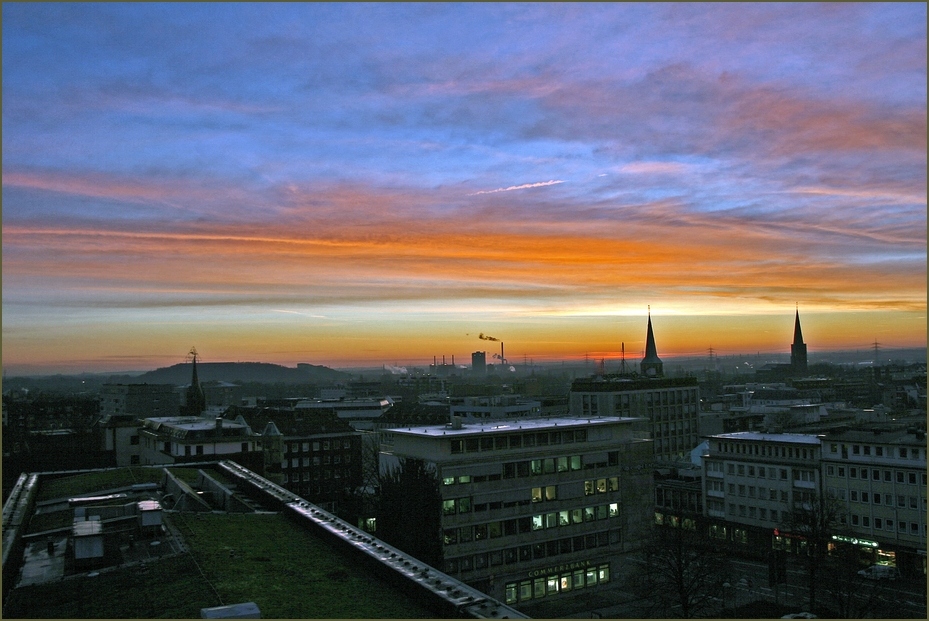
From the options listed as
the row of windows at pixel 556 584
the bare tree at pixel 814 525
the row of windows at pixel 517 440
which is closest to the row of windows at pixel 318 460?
the row of windows at pixel 517 440

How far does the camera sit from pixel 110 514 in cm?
2831

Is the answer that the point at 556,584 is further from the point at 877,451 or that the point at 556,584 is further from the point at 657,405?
the point at 657,405

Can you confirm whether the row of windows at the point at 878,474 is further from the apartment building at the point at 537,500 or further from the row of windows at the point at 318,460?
the row of windows at the point at 318,460

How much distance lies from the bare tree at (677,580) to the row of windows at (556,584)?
3185 millimetres

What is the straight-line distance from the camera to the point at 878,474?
66875 mm

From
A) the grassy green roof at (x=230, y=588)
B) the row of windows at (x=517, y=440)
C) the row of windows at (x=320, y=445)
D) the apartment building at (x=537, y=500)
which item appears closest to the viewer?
the grassy green roof at (x=230, y=588)

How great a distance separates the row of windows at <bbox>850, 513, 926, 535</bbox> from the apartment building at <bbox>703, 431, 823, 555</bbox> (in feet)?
13.0

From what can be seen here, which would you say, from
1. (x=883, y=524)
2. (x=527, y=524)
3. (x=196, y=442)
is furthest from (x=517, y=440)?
(x=883, y=524)

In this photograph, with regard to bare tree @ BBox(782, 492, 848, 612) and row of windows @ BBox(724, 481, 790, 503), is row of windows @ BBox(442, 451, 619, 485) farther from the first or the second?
row of windows @ BBox(724, 481, 790, 503)

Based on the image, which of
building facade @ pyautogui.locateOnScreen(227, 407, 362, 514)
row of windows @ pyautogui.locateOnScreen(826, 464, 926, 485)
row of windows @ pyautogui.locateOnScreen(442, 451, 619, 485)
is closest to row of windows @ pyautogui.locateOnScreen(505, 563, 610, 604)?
row of windows @ pyautogui.locateOnScreen(442, 451, 619, 485)

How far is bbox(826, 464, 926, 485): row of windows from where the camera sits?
212ft

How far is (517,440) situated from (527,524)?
6292 millimetres

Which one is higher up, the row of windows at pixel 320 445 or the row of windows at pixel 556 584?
the row of windows at pixel 320 445

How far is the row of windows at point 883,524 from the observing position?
209ft
